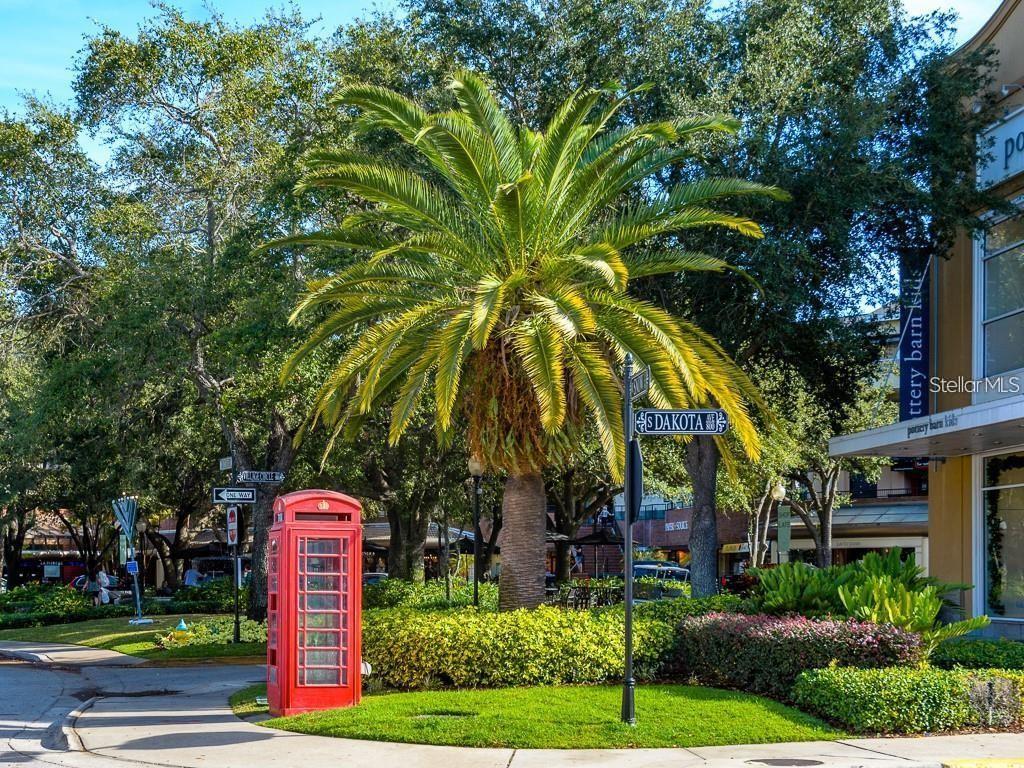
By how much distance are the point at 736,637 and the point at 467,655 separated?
3356mm

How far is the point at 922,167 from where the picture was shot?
19078 mm

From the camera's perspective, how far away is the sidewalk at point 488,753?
10406 mm

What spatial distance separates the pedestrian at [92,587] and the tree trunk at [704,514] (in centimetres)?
2319

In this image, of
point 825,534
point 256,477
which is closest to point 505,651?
point 256,477

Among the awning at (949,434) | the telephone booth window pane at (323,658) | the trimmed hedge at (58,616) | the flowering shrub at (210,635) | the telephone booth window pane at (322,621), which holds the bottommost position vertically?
the trimmed hedge at (58,616)

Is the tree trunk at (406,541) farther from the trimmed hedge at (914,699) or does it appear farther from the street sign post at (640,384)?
the trimmed hedge at (914,699)

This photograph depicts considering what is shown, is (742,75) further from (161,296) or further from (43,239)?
(43,239)

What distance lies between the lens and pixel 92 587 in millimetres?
45500

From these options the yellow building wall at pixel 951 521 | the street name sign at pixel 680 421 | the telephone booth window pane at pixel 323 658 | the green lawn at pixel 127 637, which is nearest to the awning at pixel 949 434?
the yellow building wall at pixel 951 521

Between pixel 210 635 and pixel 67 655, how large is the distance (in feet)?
9.56

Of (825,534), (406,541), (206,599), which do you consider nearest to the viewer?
(206,599)

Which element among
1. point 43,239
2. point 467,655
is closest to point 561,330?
point 467,655

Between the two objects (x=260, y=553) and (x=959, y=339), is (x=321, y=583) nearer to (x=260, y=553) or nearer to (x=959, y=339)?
(x=959, y=339)

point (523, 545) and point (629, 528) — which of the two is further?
point (523, 545)
